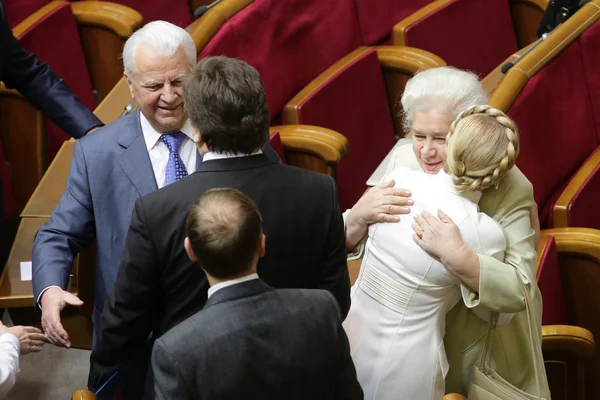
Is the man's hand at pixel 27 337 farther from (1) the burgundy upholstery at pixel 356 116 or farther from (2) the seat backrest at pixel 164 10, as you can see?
(2) the seat backrest at pixel 164 10

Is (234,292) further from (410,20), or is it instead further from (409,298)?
(410,20)

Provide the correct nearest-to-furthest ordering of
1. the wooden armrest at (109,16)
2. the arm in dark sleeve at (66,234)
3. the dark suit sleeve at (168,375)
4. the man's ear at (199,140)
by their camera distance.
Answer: the dark suit sleeve at (168,375) → the man's ear at (199,140) → the arm in dark sleeve at (66,234) → the wooden armrest at (109,16)

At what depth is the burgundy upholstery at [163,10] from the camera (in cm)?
147

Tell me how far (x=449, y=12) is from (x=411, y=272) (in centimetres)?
87

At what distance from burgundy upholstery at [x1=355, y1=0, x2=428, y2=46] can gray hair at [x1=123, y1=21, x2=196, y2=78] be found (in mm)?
→ 656

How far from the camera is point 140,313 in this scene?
0.71m

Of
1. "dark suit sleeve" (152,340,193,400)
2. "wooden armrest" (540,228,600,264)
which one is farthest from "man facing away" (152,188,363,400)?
"wooden armrest" (540,228,600,264)

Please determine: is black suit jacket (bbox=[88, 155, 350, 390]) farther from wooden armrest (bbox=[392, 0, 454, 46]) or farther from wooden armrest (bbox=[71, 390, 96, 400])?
wooden armrest (bbox=[392, 0, 454, 46])

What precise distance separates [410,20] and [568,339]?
0.67 metres

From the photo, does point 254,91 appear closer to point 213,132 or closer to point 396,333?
point 213,132

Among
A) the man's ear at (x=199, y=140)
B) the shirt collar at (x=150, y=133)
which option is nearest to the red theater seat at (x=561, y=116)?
the shirt collar at (x=150, y=133)

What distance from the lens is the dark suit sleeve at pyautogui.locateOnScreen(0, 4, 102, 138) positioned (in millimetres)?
1083

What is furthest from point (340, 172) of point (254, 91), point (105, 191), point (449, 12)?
point (254, 91)

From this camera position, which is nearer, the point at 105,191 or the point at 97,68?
the point at 105,191
